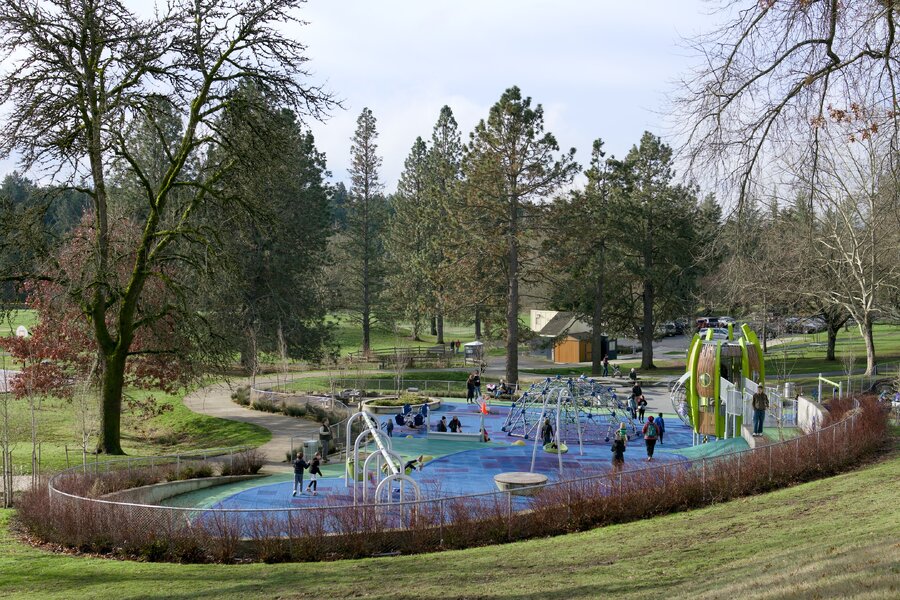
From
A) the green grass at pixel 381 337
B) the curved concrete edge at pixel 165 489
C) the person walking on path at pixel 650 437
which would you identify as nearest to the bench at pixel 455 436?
the person walking on path at pixel 650 437

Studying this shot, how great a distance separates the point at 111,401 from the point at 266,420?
879cm

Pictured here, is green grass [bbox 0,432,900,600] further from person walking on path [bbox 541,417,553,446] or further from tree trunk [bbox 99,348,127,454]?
person walking on path [bbox 541,417,553,446]

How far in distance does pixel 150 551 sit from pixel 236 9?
17.6 meters

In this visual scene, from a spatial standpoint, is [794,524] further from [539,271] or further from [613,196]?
[613,196]

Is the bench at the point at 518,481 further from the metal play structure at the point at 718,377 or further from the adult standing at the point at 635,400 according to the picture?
the adult standing at the point at 635,400

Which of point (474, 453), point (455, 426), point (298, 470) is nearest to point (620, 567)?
point (298, 470)

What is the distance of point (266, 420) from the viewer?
1382 inches

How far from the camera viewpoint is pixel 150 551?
593 inches

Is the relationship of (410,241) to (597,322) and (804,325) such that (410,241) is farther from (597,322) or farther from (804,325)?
(804,325)

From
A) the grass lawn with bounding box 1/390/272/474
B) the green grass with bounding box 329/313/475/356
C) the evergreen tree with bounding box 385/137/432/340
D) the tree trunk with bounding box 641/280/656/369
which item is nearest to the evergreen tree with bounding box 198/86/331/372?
the grass lawn with bounding box 1/390/272/474

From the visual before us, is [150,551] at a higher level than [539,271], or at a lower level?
lower

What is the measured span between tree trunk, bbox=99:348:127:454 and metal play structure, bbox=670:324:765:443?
823 inches

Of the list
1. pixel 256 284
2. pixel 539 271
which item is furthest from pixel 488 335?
pixel 256 284

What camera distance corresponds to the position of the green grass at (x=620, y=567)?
9.59 meters
